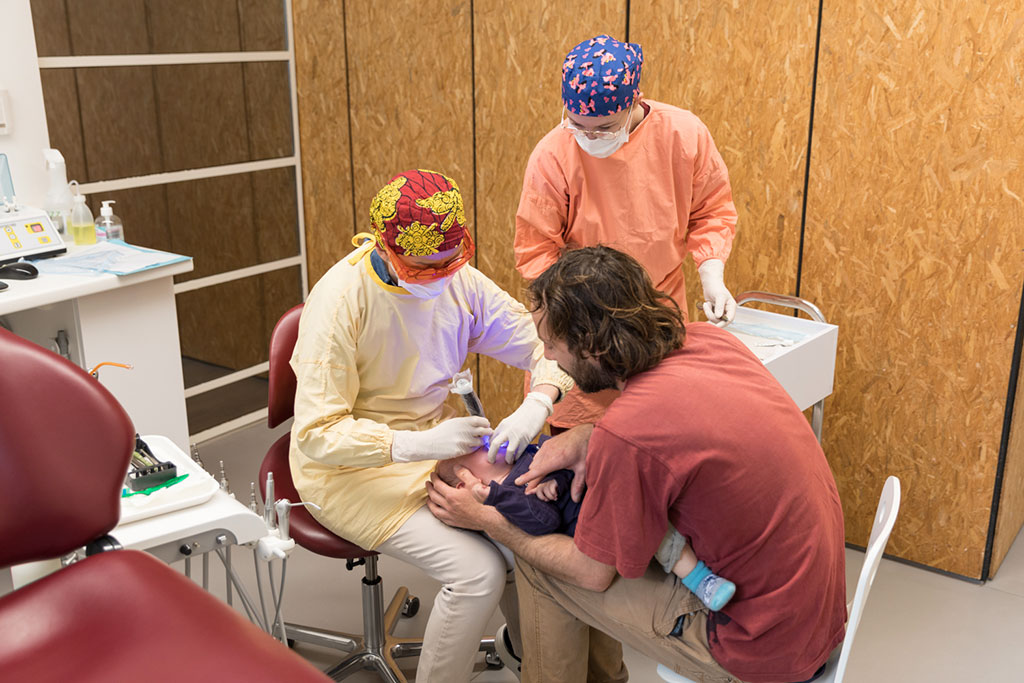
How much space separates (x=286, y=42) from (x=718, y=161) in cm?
210

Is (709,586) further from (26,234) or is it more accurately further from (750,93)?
(26,234)

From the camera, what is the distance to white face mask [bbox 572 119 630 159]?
2238mm

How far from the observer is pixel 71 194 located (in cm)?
304

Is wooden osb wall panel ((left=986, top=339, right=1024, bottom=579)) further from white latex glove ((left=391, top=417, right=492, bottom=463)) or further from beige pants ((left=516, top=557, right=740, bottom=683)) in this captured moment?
white latex glove ((left=391, top=417, right=492, bottom=463))

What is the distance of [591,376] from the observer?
1.53 metres

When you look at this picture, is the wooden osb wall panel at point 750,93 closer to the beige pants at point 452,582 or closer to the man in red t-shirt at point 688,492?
the man in red t-shirt at point 688,492

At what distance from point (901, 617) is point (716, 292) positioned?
1.05 m

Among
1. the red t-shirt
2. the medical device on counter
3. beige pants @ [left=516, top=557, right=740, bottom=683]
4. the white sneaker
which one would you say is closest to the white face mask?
the red t-shirt

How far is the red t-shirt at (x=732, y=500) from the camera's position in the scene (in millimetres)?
1395

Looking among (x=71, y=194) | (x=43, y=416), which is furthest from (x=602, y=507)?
(x=71, y=194)

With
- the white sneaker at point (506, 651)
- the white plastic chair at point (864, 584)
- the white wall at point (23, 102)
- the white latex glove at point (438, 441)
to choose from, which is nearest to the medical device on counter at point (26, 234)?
the white wall at point (23, 102)

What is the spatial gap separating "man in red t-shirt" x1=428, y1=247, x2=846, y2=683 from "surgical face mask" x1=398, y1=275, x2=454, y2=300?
36 cm

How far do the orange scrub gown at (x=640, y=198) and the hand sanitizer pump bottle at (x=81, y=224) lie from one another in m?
1.38

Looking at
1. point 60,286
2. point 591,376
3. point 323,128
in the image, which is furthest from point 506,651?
point 323,128
